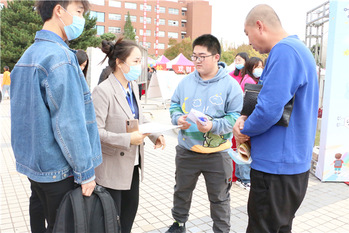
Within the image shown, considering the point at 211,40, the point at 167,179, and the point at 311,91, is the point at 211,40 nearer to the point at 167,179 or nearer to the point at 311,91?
the point at 311,91

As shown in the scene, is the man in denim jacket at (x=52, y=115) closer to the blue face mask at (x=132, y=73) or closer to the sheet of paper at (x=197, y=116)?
the blue face mask at (x=132, y=73)

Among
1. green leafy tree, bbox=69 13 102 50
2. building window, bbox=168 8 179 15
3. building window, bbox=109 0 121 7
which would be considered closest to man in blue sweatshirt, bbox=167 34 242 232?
green leafy tree, bbox=69 13 102 50

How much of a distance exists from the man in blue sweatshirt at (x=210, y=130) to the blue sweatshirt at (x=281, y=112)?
822 millimetres

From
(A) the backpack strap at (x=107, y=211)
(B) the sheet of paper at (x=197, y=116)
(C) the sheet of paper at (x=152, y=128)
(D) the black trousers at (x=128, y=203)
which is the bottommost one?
(D) the black trousers at (x=128, y=203)

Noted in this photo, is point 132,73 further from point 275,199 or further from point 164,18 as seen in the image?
point 164,18

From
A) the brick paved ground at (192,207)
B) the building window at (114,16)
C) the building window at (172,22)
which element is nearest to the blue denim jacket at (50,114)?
the brick paved ground at (192,207)

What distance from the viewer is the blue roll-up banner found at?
4520mm

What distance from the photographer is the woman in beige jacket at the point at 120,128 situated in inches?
88.8

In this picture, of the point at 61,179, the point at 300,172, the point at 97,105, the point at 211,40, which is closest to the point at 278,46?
the point at 300,172

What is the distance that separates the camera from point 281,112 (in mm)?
1780

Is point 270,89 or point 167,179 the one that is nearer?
point 270,89

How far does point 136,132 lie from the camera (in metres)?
2.26

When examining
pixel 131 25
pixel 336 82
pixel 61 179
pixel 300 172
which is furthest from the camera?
pixel 131 25

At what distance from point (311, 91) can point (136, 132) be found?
4.10 ft
